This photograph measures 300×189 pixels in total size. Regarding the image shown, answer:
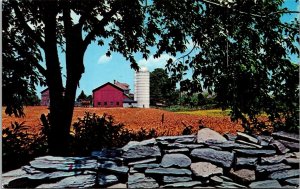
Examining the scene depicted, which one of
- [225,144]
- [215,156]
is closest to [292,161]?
[225,144]

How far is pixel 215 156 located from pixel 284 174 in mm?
1114

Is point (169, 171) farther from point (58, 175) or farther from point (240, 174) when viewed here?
point (58, 175)

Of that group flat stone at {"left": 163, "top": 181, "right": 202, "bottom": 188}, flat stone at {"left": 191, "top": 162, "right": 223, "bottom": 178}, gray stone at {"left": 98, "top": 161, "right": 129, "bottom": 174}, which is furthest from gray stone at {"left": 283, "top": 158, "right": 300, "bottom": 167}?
gray stone at {"left": 98, "top": 161, "right": 129, "bottom": 174}

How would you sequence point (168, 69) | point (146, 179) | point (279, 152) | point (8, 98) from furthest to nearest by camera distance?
1. point (168, 69)
2. point (8, 98)
3. point (279, 152)
4. point (146, 179)

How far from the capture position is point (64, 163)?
5.96 metres

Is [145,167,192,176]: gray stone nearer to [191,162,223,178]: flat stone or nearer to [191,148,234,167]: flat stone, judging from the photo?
[191,162,223,178]: flat stone

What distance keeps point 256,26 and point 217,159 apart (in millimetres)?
3823

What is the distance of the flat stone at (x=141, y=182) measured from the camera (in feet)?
18.0

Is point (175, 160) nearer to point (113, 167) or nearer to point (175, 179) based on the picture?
point (175, 179)

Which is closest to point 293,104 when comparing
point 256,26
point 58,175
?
point 256,26

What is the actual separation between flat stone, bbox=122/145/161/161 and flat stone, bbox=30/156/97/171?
0.59 meters

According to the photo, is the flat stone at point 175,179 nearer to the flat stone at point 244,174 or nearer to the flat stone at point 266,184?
the flat stone at point 244,174

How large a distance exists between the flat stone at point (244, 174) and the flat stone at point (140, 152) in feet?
4.37

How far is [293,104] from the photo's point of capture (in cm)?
786
